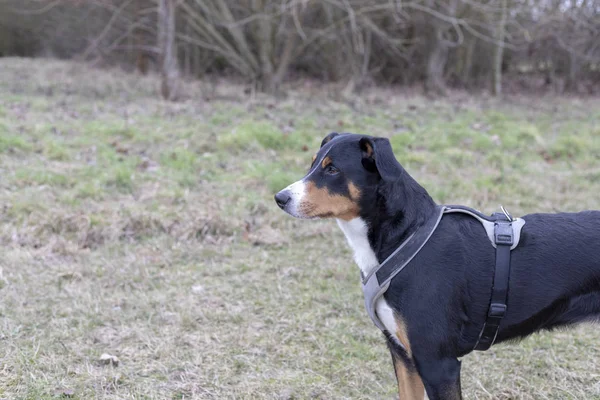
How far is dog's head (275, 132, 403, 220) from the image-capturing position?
2873mm

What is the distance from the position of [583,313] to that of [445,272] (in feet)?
2.39

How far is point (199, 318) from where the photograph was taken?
170 inches

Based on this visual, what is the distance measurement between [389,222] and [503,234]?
0.56m

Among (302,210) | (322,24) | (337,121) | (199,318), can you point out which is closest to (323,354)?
(199,318)

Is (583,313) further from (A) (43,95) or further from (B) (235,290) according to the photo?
(A) (43,95)

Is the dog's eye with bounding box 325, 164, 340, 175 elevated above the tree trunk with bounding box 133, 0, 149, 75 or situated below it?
below

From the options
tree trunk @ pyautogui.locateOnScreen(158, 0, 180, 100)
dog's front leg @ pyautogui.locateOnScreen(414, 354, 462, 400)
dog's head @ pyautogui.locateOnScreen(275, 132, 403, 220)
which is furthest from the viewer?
tree trunk @ pyautogui.locateOnScreen(158, 0, 180, 100)

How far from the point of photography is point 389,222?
2.85 metres

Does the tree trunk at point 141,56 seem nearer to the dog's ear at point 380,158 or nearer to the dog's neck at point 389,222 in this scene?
the dog's ear at point 380,158

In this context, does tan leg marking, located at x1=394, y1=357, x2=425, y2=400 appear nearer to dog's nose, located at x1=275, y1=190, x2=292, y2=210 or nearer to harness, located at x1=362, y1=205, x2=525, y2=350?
harness, located at x1=362, y1=205, x2=525, y2=350

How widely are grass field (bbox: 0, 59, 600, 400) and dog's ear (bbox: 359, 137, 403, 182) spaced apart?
151 centimetres

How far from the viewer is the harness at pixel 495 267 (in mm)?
2719

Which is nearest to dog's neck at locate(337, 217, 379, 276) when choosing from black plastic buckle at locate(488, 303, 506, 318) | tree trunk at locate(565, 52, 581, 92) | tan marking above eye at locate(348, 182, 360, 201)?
tan marking above eye at locate(348, 182, 360, 201)

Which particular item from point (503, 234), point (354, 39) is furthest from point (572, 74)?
point (503, 234)
